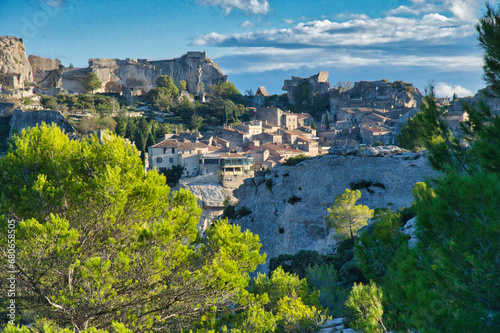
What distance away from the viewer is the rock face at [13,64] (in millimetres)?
73125

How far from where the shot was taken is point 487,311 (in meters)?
5.27

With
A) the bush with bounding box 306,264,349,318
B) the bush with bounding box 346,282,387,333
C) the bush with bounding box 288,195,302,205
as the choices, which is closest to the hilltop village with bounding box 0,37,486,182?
the bush with bounding box 288,195,302,205

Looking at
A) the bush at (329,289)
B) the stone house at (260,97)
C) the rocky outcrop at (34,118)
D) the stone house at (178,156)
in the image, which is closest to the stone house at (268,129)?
the stone house at (178,156)

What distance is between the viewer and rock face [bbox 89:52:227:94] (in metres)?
87.2

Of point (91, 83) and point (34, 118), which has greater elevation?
point (91, 83)

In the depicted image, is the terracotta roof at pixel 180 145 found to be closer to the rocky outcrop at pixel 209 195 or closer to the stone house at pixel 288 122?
the rocky outcrop at pixel 209 195

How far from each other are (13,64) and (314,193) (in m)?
67.8

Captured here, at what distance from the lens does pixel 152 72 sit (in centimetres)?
9025

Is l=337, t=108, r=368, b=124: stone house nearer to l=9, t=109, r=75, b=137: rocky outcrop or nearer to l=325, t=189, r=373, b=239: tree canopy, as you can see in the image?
l=9, t=109, r=75, b=137: rocky outcrop

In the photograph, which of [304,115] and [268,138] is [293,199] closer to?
[268,138]

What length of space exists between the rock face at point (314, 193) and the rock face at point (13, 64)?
188ft

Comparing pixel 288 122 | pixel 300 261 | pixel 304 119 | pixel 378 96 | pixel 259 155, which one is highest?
pixel 378 96

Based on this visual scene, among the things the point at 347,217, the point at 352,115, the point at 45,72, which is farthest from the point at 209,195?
the point at 45,72

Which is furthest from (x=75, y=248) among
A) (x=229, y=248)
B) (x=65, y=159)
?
(x=229, y=248)
